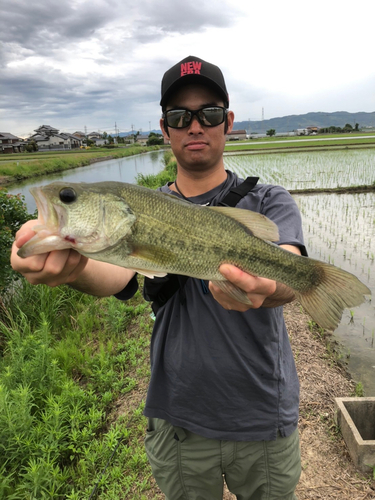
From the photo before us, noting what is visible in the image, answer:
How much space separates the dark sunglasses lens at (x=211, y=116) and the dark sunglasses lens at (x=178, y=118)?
10 centimetres

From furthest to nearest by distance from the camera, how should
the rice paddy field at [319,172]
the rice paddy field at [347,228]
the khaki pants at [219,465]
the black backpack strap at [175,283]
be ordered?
1. the rice paddy field at [319,172]
2. the rice paddy field at [347,228]
3. the black backpack strap at [175,283]
4. the khaki pants at [219,465]

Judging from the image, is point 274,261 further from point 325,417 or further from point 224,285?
point 325,417

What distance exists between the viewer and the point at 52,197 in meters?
1.78

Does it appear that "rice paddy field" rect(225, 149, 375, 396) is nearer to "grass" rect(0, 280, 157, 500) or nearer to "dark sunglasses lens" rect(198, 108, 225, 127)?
"grass" rect(0, 280, 157, 500)

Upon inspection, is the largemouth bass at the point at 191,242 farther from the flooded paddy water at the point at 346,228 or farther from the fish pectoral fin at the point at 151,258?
the flooded paddy water at the point at 346,228

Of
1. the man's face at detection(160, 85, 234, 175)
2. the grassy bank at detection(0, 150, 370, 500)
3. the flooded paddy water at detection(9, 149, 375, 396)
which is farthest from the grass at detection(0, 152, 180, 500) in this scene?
the flooded paddy water at detection(9, 149, 375, 396)

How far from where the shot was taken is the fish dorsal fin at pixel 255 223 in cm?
199

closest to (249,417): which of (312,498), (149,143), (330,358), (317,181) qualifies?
(312,498)

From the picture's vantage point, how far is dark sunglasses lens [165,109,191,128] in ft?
7.93

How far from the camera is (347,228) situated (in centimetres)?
1107

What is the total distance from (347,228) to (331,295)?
10274 mm

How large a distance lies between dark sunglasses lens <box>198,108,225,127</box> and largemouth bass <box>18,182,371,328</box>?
816mm

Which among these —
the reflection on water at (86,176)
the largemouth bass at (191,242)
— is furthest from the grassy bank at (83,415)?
the reflection on water at (86,176)

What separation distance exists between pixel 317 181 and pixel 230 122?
18.4m
